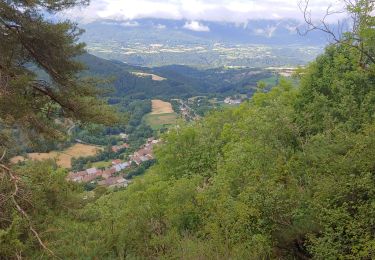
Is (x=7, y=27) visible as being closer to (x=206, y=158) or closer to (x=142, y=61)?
(x=206, y=158)

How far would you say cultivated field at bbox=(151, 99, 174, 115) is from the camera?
264 ft

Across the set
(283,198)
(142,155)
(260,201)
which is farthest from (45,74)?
(142,155)

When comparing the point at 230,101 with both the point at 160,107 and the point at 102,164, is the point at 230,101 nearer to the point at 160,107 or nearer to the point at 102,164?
the point at 160,107

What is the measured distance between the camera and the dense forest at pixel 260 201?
313 inches

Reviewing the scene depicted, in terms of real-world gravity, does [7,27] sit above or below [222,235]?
above

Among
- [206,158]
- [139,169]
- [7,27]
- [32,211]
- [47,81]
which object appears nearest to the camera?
[32,211]

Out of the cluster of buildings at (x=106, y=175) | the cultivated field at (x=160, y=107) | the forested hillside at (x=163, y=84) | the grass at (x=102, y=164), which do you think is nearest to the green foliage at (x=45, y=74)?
the cluster of buildings at (x=106, y=175)

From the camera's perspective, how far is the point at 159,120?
2918 inches

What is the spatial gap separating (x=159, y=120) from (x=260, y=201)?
211 ft

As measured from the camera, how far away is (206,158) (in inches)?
829

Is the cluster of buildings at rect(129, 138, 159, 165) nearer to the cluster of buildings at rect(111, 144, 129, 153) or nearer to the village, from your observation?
the village

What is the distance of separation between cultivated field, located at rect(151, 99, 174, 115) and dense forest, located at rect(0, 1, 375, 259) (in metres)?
63.4

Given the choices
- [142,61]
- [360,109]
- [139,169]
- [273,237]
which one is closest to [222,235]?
[273,237]

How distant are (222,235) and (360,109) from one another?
275 inches
